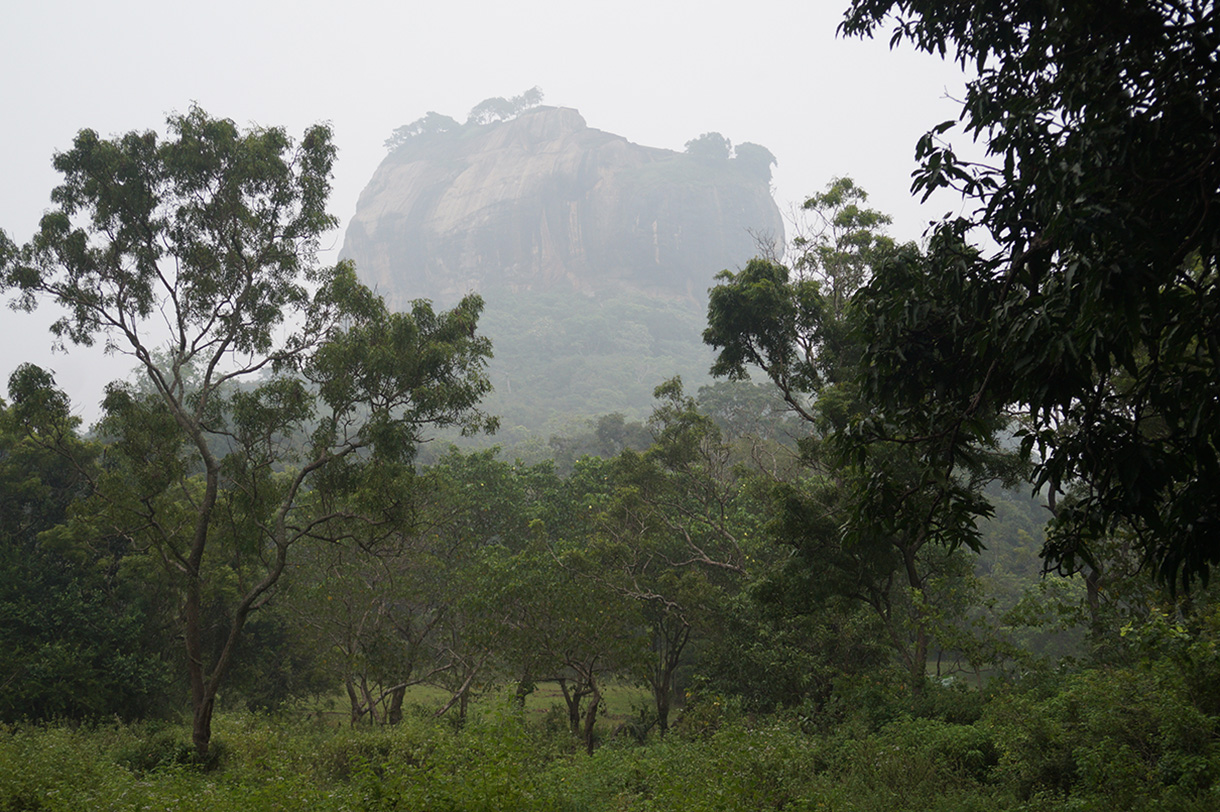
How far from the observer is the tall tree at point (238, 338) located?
1094cm

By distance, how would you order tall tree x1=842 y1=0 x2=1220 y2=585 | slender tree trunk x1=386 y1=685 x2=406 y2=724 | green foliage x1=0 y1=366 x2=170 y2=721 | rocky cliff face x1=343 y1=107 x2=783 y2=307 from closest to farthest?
tall tree x1=842 y1=0 x2=1220 y2=585 → green foliage x1=0 y1=366 x2=170 y2=721 → slender tree trunk x1=386 y1=685 x2=406 y2=724 → rocky cliff face x1=343 y1=107 x2=783 y2=307

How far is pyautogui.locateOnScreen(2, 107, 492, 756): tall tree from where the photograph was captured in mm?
10938

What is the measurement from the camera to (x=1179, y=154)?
333 centimetres

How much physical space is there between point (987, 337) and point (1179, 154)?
115cm

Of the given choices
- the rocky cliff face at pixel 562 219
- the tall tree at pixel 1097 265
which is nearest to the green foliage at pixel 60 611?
the tall tree at pixel 1097 265

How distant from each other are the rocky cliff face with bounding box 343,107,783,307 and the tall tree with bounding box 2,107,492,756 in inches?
3892

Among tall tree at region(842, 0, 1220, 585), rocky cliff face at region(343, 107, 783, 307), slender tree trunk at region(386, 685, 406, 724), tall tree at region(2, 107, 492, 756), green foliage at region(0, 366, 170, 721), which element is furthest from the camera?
rocky cliff face at region(343, 107, 783, 307)

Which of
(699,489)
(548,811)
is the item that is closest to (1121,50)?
(548,811)

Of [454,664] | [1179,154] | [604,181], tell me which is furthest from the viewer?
[604,181]

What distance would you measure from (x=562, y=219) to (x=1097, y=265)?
117 metres

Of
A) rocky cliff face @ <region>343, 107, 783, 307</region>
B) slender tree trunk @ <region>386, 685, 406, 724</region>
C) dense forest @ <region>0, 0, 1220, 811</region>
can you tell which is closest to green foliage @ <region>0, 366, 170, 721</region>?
dense forest @ <region>0, 0, 1220, 811</region>

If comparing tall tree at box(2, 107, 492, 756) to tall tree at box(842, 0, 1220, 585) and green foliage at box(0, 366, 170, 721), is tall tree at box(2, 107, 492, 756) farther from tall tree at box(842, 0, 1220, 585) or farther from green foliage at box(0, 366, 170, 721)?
tall tree at box(842, 0, 1220, 585)

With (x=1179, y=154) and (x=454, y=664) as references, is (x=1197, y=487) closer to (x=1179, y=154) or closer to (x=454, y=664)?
(x=1179, y=154)

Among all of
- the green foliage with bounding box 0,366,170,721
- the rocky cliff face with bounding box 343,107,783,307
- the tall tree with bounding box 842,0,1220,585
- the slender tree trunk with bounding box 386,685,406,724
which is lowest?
the slender tree trunk with bounding box 386,685,406,724
